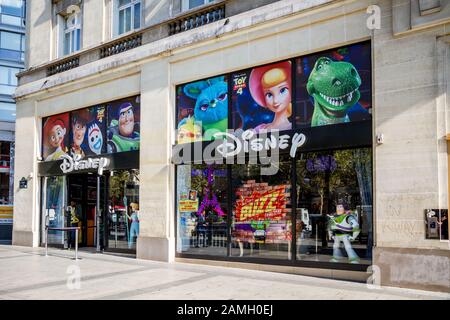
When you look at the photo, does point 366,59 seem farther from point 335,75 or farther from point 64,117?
point 64,117

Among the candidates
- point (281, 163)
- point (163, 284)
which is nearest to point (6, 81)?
point (281, 163)

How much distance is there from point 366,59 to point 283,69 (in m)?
2.00

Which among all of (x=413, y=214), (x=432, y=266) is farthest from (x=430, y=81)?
(x=432, y=266)

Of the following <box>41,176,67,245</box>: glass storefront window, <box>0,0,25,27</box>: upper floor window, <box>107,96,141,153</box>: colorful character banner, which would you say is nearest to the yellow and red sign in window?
<box>107,96,141,153</box>: colorful character banner

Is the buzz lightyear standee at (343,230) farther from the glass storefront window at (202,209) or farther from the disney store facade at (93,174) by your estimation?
the disney store facade at (93,174)

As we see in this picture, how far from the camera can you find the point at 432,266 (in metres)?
8.67

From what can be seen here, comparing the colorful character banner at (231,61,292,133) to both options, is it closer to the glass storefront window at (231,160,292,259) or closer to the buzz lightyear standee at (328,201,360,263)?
the glass storefront window at (231,160,292,259)

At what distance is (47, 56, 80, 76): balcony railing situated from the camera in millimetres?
16641

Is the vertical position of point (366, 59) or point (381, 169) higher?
point (366, 59)

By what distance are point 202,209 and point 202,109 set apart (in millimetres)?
2549

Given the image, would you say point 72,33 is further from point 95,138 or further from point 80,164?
point 80,164

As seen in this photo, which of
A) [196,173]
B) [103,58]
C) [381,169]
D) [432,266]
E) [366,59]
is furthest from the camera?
[103,58]

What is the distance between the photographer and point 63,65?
674 inches

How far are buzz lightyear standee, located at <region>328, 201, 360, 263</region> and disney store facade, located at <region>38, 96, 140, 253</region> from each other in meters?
6.07
